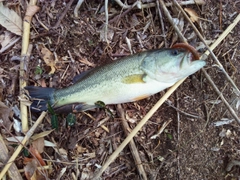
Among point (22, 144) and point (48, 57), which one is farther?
point (48, 57)

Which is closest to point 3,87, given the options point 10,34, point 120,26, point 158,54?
point 10,34

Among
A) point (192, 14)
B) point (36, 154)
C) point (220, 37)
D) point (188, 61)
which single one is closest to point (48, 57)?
point (36, 154)

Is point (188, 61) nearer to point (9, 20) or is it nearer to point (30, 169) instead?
point (30, 169)

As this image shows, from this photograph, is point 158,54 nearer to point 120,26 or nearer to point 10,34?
point 120,26

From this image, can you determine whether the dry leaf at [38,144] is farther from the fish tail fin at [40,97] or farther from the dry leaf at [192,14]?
the dry leaf at [192,14]

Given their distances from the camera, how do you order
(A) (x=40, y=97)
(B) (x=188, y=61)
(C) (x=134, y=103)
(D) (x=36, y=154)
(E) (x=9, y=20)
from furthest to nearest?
1. (E) (x=9, y=20)
2. (C) (x=134, y=103)
3. (D) (x=36, y=154)
4. (A) (x=40, y=97)
5. (B) (x=188, y=61)
